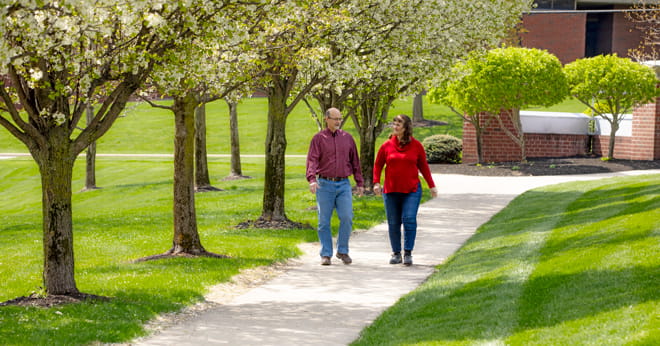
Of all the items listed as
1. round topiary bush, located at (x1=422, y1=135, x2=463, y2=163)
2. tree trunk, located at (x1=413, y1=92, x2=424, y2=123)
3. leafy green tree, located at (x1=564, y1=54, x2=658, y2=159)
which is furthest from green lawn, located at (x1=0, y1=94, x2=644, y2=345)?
tree trunk, located at (x1=413, y1=92, x2=424, y2=123)

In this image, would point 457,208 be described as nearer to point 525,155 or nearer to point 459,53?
point 459,53

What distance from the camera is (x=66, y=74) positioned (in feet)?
30.5

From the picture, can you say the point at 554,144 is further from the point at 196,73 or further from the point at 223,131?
the point at 196,73

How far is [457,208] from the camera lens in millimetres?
20734

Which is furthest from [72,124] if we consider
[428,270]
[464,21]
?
[464,21]

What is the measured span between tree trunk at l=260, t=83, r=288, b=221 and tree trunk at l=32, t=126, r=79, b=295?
24.4 ft

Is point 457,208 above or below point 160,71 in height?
below

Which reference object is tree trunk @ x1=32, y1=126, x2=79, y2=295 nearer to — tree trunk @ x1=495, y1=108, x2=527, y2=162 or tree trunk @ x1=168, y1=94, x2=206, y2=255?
tree trunk @ x1=168, y1=94, x2=206, y2=255

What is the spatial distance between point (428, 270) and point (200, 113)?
54.6 feet

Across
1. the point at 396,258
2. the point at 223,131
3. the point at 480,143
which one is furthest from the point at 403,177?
the point at 223,131

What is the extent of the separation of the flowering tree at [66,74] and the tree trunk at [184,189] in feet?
10.5

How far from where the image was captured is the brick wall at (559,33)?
64500 mm

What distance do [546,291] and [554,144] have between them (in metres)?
27.5

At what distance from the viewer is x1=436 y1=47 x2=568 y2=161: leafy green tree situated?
106 ft
